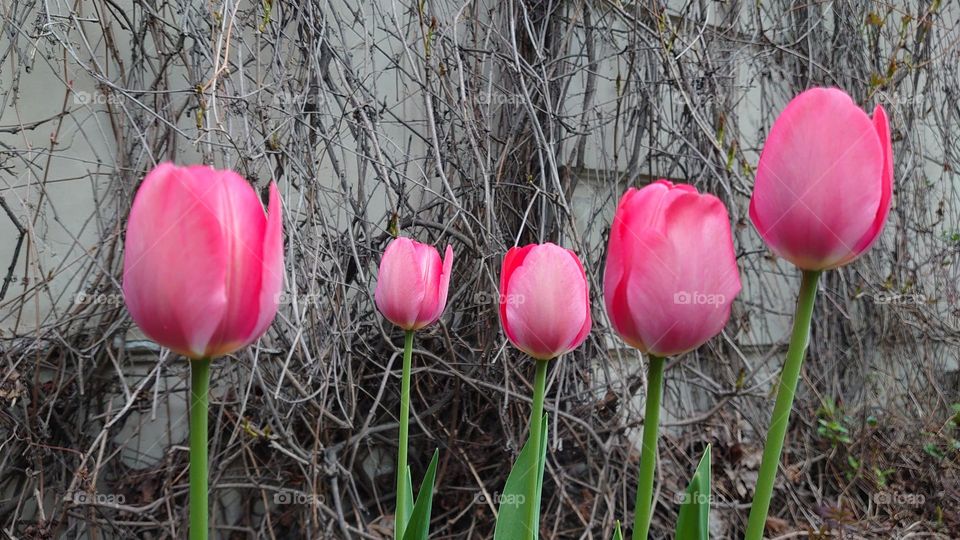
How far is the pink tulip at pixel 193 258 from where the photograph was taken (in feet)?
1.32

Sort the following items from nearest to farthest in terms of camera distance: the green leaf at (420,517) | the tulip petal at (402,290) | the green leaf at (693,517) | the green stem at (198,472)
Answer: the green stem at (198,472), the green leaf at (693,517), the green leaf at (420,517), the tulip petal at (402,290)

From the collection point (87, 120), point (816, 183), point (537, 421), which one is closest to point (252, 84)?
point (87, 120)

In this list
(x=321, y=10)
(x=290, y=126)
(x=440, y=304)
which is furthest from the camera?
(x=321, y=10)

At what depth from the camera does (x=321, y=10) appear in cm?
196

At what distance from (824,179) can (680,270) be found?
107 mm

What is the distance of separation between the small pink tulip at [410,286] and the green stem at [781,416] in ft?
1.64

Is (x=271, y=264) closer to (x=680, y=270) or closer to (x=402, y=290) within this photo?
(x=680, y=270)

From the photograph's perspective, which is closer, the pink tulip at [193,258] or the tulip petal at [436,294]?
the pink tulip at [193,258]

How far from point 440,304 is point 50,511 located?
164 centimetres

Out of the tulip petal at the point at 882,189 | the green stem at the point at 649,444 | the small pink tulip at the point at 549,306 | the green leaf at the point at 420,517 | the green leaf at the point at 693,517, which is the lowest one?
the green leaf at the point at 420,517

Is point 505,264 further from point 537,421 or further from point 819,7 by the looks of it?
point 819,7

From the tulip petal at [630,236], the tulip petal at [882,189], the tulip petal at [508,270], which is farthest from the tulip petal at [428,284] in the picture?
the tulip petal at [882,189]

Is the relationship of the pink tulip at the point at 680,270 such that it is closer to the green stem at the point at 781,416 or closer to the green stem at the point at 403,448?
the green stem at the point at 781,416

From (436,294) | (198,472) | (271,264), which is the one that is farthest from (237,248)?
(436,294)
